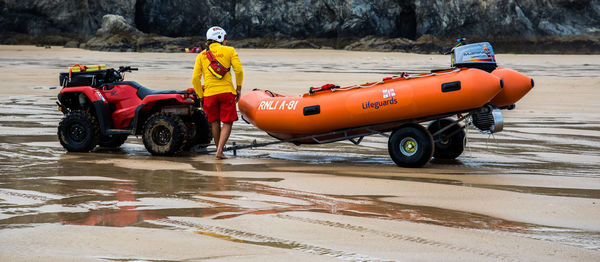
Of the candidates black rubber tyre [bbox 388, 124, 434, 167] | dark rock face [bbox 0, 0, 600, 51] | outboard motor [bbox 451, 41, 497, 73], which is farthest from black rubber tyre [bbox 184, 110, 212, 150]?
dark rock face [bbox 0, 0, 600, 51]

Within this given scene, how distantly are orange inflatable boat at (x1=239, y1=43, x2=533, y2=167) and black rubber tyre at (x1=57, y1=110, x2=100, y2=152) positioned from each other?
2.06 m

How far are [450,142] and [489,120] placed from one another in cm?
73

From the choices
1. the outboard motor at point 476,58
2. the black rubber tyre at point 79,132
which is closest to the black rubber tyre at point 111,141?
the black rubber tyre at point 79,132

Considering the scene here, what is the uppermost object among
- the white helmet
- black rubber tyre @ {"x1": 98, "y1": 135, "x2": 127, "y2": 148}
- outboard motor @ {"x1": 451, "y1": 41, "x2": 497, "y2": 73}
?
the white helmet

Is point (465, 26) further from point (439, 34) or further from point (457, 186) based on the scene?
point (457, 186)

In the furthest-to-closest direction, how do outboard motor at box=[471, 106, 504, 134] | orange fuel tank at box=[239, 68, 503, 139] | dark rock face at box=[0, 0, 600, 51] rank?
dark rock face at box=[0, 0, 600, 51] < outboard motor at box=[471, 106, 504, 134] < orange fuel tank at box=[239, 68, 503, 139]

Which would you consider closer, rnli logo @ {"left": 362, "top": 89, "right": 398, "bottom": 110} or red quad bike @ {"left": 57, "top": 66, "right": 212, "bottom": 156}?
rnli logo @ {"left": 362, "top": 89, "right": 398, "bottom": 110}

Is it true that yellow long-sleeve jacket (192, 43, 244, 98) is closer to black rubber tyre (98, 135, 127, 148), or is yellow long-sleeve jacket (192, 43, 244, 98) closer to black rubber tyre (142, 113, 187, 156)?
black rubber tyre (142, 113, 187, 156)

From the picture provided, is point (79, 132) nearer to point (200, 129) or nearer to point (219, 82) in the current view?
point (200, 129)

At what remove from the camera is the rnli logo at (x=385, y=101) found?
777 centimetres

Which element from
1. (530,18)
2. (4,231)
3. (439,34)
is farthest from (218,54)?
(530,18)

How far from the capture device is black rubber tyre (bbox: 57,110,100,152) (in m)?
8.91

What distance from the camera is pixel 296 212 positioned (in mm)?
5379

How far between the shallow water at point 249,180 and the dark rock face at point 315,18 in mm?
39626
